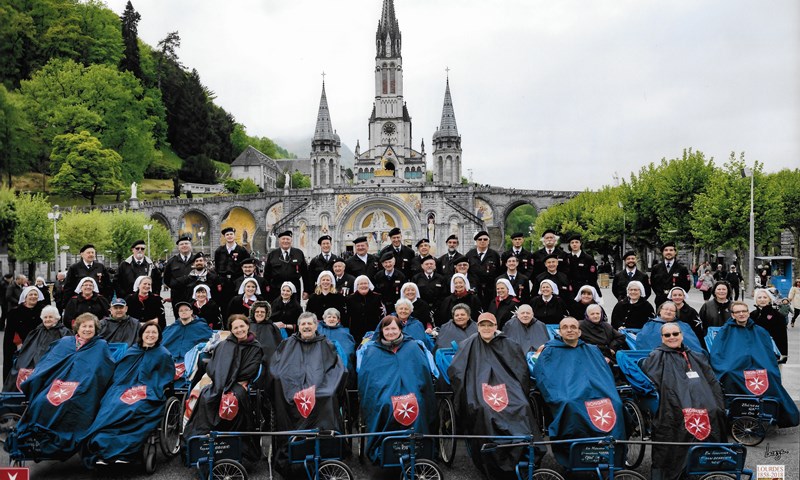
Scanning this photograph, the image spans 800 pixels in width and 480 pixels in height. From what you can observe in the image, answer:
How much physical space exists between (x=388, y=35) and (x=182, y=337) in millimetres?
86860

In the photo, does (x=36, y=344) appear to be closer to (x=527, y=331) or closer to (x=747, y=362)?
(x=527, y=331)

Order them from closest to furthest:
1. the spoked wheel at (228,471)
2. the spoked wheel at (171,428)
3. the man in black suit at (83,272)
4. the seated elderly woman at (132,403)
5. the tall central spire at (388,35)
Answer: the spoked wheel at (228,471)
the seated elderly woman at (132,403)
the spoked wheel at (171,428)
the man in black suit at (83,272)
the tall central spire at (388,35)

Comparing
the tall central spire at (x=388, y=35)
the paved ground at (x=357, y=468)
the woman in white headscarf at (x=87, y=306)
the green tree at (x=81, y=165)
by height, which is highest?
the tall central spire at (x=388, y=35)

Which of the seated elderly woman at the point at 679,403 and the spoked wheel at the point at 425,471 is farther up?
the seated elderly woman at the point at 679,403

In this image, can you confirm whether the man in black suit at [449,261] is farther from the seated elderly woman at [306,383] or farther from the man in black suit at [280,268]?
the seated elderly woman at [306,383]

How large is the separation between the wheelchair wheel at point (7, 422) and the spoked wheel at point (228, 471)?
3.12 m

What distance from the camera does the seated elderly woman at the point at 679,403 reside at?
619 centimetres

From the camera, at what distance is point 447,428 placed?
7.30m

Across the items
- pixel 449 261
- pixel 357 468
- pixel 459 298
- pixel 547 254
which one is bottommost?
pixel 357 468

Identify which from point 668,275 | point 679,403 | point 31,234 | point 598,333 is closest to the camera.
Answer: point 679,403

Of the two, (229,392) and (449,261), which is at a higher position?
(449,261)

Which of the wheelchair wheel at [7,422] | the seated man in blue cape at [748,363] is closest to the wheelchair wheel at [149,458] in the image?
the wheelchair wheel at [7,422]

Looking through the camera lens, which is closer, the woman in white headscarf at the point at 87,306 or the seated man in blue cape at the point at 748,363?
the seated man in blue cape at the point at 748,363

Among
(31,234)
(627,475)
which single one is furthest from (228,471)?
(31,234)
